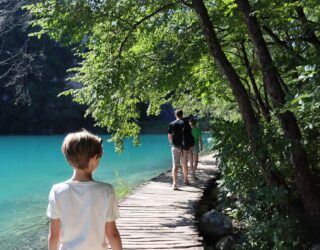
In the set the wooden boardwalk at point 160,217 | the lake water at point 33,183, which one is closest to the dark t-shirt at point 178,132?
the wooden boardwalk at point 160,217

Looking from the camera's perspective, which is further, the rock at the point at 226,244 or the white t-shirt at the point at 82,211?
the rock at the point at 226,244

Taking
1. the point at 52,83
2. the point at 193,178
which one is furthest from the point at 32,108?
the point at 193,178

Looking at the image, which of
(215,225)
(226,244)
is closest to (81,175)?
(226,244)

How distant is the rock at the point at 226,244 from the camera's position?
6.21 metres

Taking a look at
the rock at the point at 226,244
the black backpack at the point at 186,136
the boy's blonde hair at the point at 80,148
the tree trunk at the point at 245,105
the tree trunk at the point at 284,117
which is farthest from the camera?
the black backpack at the point at 186,136

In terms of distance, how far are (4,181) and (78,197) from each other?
60.0 feet

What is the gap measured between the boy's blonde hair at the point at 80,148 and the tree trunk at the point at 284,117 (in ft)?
8.37

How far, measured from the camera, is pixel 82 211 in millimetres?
2350

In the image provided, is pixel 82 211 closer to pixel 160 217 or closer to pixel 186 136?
pixel 160 217

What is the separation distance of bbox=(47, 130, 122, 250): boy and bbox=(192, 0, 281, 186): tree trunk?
2540 mm

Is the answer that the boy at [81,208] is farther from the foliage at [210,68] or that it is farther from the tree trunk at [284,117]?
the tree trunk at [284,117]

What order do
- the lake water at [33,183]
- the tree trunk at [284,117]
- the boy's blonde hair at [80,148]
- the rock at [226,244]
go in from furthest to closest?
the lake water at [33,183] → the rock at [226,244] → the tree trunk at [284,117] → the boy's blonde hair at [80,148]

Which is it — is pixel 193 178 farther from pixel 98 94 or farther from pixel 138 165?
pixel 138 165

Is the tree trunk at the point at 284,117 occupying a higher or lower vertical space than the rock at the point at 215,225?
higher
